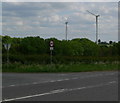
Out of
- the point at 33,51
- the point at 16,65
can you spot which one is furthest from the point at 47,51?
the point at 16,65

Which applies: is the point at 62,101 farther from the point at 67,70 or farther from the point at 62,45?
the point at 62,45

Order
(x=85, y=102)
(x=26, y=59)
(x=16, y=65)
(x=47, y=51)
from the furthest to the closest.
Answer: (x=47, y=51) → (x=26, y=59) → (x=16, y=65) → (x=85, y=102)

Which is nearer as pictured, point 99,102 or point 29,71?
point 99,102

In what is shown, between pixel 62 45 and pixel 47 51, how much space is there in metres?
3.24

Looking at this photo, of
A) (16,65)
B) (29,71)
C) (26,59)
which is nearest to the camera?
(29,71)

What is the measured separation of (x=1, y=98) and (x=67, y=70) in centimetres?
2040

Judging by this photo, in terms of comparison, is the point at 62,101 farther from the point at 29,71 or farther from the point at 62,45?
the point at 62,45

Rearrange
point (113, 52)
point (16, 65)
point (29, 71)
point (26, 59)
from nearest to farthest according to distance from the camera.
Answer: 1. point (29, 71)
2. point (16, 65)
3. point (26, 59)
4. point (113, 52)

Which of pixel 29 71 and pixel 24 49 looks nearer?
pixel 29 71

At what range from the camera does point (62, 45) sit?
6144cm

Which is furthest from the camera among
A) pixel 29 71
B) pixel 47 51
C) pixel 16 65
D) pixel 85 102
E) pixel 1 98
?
pixel 47 51

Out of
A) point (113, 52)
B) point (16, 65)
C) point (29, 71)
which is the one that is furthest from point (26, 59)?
point (113, 52)

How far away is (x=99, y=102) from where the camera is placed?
1033cm

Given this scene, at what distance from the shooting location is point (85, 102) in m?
10.3
